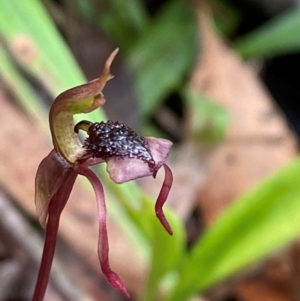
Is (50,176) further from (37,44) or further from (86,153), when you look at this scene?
(37,44)

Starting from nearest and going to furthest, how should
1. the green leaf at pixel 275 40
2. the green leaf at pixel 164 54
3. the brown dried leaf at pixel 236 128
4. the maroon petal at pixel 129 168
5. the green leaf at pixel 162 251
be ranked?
1. the maroon petal at pixel 129 168
2. the green leaf at pixel 162 251
3. the brown dried leaf at pixel 236 128
4. the green leaf at pixel 164 54
5. the green leaf at pixel 275 40

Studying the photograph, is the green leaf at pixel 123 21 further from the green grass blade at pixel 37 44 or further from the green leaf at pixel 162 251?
the green leaf at pixel 162 251

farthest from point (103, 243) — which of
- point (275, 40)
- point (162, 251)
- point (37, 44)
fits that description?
point (275, 40)

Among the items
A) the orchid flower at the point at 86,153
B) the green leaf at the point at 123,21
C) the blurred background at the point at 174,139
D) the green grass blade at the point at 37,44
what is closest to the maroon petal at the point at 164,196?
the orchid flower at the point at 86,153

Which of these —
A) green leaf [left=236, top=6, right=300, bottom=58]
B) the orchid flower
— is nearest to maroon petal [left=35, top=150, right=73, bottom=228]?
the orchid flower

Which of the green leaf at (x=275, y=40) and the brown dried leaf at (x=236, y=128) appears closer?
the brown dried leaf at (x=236, y=128)

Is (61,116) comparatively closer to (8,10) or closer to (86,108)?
(86,108)
